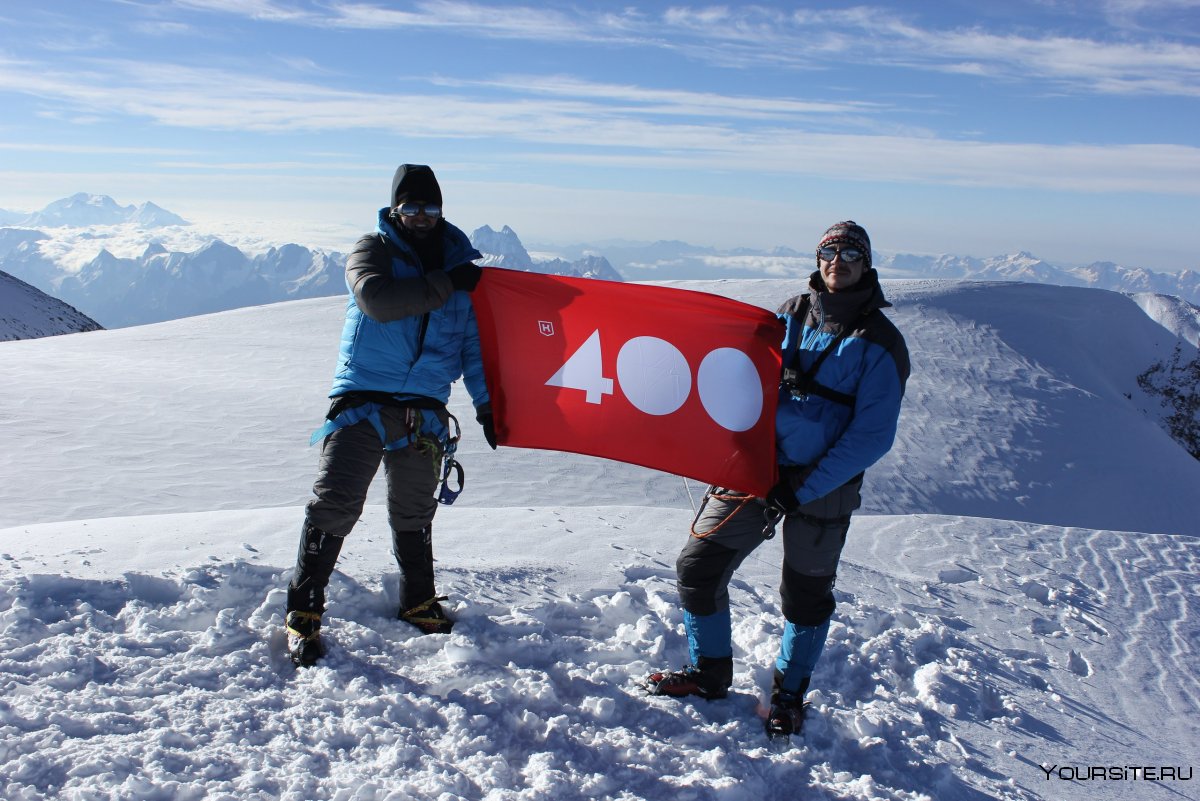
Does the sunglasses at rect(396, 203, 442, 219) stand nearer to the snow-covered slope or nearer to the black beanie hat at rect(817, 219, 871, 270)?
the black beanie hat at rect(817, 219, 871, 270)

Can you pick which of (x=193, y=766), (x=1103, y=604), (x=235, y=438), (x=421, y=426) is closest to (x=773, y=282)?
(x=235, y=438)

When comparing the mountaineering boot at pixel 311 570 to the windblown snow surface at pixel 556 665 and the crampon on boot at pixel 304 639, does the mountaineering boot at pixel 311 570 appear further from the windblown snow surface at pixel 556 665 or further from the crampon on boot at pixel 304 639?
the windblown snow surface at pixel 556 665

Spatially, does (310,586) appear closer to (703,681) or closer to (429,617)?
(429,617)

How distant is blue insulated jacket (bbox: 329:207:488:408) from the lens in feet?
12.1

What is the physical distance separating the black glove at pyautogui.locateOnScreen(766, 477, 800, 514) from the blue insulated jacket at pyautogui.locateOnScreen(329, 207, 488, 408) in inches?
Answer: 71.3

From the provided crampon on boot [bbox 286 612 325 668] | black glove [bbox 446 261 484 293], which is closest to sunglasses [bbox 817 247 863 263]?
black glove [bbox 446 261 484 293]

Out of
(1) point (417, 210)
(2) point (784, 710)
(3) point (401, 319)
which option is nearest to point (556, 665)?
(2) point (784, 710)

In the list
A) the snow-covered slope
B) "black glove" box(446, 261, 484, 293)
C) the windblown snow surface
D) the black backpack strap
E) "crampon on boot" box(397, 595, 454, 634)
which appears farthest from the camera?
the snow-covered slope

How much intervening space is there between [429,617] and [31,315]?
266 ft

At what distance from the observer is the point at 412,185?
3.90 metres

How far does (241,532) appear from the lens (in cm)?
548

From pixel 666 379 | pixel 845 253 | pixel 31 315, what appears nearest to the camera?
pixel 845 253

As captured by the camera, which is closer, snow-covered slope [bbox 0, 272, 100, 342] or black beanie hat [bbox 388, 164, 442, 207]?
black beanie hat [bbox 388, 164, 442, 207]

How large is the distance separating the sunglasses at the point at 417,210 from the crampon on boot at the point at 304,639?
2067mm
